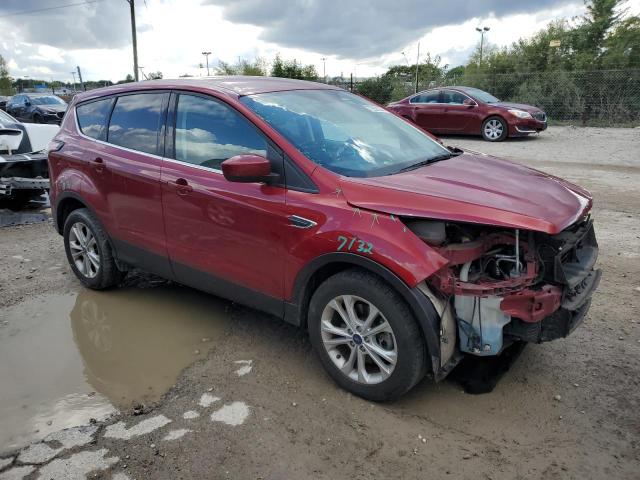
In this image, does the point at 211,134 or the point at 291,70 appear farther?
the point at 291,70

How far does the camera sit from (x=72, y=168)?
4.77 metres

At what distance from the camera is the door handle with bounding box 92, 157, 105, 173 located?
4.43 metres

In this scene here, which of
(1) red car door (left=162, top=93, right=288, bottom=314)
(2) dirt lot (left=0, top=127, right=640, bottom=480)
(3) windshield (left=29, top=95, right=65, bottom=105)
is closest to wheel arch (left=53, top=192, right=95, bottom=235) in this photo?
(2) dirt lot (left=0, top=127, right=640, bottom=480)

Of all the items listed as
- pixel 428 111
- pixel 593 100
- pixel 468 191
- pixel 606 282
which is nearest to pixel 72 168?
pixel 468 191

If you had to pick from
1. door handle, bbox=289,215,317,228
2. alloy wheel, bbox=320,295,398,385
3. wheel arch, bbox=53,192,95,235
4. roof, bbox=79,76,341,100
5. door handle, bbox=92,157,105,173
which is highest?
roof, bbox=79,76,341,100

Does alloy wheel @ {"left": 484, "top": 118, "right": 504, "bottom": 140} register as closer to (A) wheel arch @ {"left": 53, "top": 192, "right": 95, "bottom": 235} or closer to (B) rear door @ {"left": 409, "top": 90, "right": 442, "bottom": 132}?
(B) rear door @ {"left": 409, "top": 90, "right": 442, "bottom": 132}

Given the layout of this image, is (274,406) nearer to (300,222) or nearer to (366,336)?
(366,336)

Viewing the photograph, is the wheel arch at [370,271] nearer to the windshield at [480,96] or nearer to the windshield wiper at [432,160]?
the windshield wiper at [432,160]

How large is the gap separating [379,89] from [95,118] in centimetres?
2140

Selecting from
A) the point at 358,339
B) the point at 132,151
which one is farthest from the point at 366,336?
the point at 132,151

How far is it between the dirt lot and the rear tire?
211 millimetres

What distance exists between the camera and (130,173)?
4156mm

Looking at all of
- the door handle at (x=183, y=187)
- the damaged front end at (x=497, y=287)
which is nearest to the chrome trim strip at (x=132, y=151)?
the door handle at (x=183, y=187)

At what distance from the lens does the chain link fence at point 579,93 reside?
1795cm
